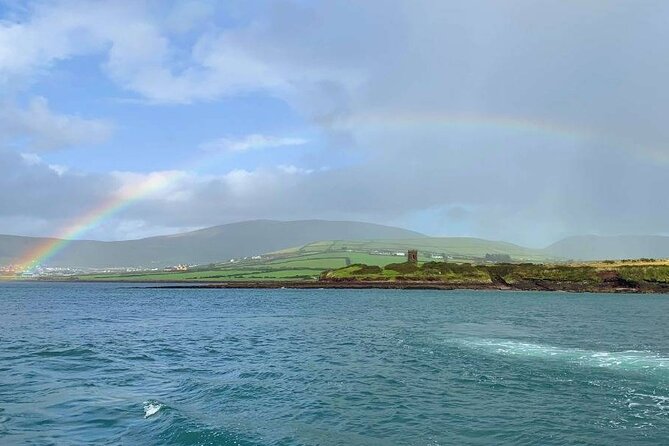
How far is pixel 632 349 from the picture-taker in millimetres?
37000

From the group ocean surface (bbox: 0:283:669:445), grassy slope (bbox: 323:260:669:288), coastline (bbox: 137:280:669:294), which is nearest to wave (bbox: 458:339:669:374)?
ocean surface (bbox: 0:283:669:445)

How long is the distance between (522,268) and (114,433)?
16116 centimetres

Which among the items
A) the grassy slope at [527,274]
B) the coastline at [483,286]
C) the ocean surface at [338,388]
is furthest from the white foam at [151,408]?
the grassy slope at [527,274]

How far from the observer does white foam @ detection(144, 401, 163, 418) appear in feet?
65.6

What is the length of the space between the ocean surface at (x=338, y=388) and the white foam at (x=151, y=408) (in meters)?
0.12

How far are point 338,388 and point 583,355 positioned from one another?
18003mm

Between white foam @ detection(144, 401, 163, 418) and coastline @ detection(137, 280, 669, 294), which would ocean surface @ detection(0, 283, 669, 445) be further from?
coastline @ detection(137, 280, 669, 294)

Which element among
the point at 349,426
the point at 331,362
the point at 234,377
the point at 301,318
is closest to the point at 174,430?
the point at 349,426

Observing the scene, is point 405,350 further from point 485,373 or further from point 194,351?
point 194,351

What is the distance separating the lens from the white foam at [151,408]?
65.6 feet

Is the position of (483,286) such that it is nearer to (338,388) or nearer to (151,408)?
(338,388)

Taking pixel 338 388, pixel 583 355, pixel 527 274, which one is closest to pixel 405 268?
pixel 527 274

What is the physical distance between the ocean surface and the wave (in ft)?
0.41

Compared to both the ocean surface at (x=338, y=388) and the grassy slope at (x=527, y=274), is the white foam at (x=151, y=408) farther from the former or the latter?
the grassy slope at (x=527, y=274)
